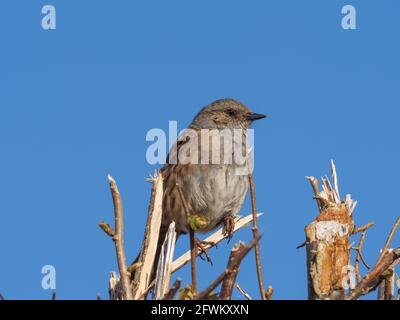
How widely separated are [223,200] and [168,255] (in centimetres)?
407

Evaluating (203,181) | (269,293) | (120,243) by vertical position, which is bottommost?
(269,293)

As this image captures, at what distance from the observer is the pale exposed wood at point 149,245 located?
4395 millimetres

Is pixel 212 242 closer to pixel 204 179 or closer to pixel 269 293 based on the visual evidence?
pixel 204 179

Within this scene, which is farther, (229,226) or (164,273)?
(229,226)

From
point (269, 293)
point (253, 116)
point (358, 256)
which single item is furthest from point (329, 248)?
point (253, 116)

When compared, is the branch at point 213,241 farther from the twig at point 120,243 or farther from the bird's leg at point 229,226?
the twig at point 120,243

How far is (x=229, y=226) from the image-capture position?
8195 millimetres

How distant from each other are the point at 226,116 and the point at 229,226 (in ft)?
5.48

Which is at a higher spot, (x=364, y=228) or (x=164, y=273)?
(x=364, y=228)

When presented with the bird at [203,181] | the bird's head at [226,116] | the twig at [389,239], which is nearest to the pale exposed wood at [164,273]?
the twig at [389,239]

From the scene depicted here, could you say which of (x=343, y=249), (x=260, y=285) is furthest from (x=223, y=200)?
(x=260, y=285)

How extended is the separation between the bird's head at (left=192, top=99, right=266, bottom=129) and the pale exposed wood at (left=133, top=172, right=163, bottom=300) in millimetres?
4293
